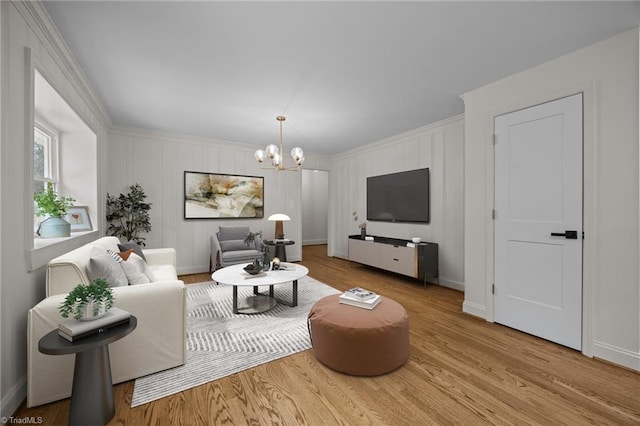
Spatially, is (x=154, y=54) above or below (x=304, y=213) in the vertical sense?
above

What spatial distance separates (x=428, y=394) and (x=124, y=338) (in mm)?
2016

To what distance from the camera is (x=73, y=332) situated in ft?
4.44

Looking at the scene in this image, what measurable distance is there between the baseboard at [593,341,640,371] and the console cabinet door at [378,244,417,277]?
2.07 meters

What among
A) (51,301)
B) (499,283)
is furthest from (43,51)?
(499,283)

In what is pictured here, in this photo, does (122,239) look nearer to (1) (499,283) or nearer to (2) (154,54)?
(2) (154,54)

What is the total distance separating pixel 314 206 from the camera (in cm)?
912

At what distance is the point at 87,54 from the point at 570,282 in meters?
4.62

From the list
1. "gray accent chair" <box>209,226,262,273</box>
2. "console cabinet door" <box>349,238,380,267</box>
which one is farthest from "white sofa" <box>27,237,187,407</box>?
"console cabinet door" <box>349,238,380,267</box>

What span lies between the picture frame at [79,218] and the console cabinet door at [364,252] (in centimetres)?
406

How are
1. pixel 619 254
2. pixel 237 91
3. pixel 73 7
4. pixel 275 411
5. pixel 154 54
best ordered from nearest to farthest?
1. pixel 275 411
2. pixel 73 7
3. pixel 619 254
4. pixel 154 54
5. pixel 237 91

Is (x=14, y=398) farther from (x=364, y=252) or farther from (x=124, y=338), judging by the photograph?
(x=364, y=252)

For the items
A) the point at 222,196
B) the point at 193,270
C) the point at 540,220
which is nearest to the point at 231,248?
the point at 193,270

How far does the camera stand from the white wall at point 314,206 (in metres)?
9.01

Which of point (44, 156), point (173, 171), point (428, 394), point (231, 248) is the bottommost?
point (428, 394)
